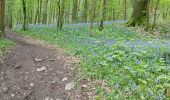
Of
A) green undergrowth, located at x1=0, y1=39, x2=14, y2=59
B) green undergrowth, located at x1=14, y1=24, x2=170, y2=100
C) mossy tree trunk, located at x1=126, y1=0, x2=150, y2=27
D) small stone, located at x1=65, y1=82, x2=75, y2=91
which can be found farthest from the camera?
mossy tree trunk, located at x1=126, y1=0, x2=150, y2=27

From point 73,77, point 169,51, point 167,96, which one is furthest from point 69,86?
point 169,51

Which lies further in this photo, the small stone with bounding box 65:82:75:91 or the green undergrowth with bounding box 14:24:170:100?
the small stone with bounding box 65:82:75:91

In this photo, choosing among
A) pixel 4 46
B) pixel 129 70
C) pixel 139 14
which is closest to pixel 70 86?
pixel 129 70

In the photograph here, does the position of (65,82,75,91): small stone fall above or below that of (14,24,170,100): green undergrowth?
below

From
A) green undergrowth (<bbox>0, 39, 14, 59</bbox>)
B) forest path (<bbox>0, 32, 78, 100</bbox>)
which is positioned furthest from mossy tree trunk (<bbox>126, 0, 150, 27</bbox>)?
green undergrowth (<bbox>0, 39, 14, 59</bbox>)

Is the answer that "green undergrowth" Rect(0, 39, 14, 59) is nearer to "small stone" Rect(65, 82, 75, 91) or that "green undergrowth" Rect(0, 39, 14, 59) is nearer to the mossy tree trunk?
"small stone" Rect(65, 82, 75, 91)

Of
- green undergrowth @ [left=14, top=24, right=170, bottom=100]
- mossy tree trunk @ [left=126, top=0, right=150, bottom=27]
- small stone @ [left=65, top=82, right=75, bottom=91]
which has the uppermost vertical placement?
mossy tree trunk @ [left=126, top=0, right=150, bottom=27]

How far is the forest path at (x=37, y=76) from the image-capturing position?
870cm

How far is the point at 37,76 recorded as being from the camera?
9930 millimetres

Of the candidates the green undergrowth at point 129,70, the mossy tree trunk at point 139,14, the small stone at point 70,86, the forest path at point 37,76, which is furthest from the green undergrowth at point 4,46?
the mossy tree trunk at point 139,14

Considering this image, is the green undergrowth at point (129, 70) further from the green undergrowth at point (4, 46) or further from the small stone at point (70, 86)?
the green undergrowth at point (4, 46)

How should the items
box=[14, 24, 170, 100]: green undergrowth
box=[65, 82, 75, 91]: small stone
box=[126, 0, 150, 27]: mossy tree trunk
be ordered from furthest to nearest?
box=[126, 0, 150, 27]: mossy tree trunk < box=[65, 82, 75, 91]: small stone < box=[14, 24, 170, 100]: green undergrowth

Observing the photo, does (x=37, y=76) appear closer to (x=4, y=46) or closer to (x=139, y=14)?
(x=4, y=46)

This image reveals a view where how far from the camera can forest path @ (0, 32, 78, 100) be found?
8695 mm
